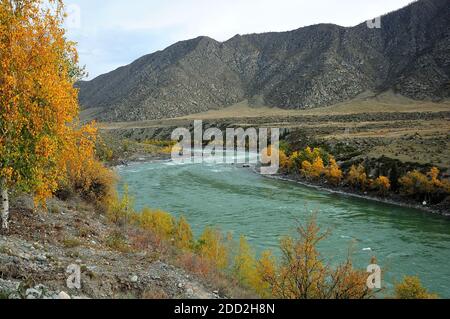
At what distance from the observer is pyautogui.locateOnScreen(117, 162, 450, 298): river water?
2489 centimetres

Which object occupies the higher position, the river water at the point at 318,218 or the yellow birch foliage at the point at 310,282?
the yellow birch foliage at the point at 310,282

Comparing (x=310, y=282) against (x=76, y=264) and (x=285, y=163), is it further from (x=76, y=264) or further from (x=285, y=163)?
(x=285, y=163)

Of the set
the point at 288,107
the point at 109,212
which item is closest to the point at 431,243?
the point at 109,212

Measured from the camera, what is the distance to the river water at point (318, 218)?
2489 cm

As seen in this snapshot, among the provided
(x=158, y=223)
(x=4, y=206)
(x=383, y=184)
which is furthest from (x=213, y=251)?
(x=383, y=184)

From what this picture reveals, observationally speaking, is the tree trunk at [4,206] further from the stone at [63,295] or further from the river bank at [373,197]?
the river bank at [373,197]

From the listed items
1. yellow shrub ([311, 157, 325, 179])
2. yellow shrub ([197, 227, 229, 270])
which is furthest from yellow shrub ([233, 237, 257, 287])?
yellow shrub ([311, 157, 325, 179])

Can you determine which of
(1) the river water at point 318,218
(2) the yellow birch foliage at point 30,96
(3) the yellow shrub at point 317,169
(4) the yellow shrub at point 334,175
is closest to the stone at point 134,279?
(2) the yellow birch foliage at point 30,96

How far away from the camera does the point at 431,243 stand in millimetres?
28859

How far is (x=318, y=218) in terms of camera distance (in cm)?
3531

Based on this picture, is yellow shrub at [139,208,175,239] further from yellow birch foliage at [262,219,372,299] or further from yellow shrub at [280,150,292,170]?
yellow shrub at [280,150,292,170]

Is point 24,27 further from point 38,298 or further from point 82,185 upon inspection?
point 82,185

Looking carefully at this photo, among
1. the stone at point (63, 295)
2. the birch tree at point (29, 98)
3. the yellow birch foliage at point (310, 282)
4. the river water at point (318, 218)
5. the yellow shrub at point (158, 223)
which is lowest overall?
the river water at point (318, 218)

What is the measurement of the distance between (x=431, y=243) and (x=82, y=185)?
2598 centimetres
